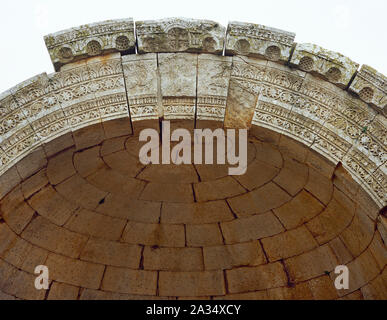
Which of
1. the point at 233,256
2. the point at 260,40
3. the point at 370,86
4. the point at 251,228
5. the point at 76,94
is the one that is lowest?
the point at 233,256

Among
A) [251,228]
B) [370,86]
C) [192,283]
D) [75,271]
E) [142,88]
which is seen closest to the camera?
[370,86]

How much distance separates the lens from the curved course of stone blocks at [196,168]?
484 centimetres

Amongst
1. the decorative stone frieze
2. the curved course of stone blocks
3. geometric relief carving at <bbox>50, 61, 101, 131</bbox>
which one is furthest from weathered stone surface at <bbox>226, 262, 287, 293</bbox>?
geometric relief carving at <bbox>50, 61, 101, 131</bbox>

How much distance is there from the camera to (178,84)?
498cm

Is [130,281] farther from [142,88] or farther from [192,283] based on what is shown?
[142,88]

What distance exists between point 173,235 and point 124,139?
5.59 ft

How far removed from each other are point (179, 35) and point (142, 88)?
0.68 m

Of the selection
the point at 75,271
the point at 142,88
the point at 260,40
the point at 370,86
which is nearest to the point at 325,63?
the point at 370,86

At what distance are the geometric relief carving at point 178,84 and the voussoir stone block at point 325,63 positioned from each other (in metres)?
1.08

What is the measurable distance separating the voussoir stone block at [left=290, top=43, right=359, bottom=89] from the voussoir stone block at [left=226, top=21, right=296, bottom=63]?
0.42 ft

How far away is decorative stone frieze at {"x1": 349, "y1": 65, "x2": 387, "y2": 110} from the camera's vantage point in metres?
4.66

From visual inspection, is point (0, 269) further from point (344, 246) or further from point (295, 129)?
point (344, 246)

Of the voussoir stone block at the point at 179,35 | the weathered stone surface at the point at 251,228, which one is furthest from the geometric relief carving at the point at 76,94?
the weathered stone surface at the point at 251,228

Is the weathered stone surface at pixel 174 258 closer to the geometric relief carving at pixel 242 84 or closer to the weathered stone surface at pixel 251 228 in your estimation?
the weathered stone surface at pixel 251 228
